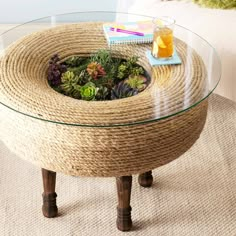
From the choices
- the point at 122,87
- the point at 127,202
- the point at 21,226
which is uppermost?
the point at 122,87

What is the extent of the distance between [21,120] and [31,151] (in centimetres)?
8

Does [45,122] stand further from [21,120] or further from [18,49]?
[18,49]

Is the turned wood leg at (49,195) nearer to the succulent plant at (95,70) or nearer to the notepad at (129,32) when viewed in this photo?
the succulent plant at (95,70)

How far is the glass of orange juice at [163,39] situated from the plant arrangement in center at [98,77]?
0.07 meters

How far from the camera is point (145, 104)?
4.52ft

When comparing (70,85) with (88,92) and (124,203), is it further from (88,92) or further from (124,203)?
(124,203)

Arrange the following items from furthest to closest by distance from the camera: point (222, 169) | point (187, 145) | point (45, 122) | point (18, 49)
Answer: point (222, 169), point (18, 49), point (187, 145), point (45, 122)

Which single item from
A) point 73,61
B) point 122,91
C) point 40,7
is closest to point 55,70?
point 73,61

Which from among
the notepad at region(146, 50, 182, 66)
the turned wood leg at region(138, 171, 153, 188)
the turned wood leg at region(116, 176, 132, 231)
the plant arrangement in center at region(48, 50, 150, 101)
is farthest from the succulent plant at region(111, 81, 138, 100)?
the turned wood leg at region(138, 171, 153, 188)

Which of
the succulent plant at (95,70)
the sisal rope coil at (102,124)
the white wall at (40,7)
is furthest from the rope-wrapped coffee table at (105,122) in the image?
the white wall at (40,7)

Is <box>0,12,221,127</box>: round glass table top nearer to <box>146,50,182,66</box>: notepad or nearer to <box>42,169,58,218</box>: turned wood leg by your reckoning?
<box>146,50,182,66</box>: notepad

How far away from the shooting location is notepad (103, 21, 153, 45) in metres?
1.65

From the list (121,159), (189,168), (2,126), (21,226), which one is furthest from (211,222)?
→ (2,126)

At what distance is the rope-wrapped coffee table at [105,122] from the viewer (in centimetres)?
135
